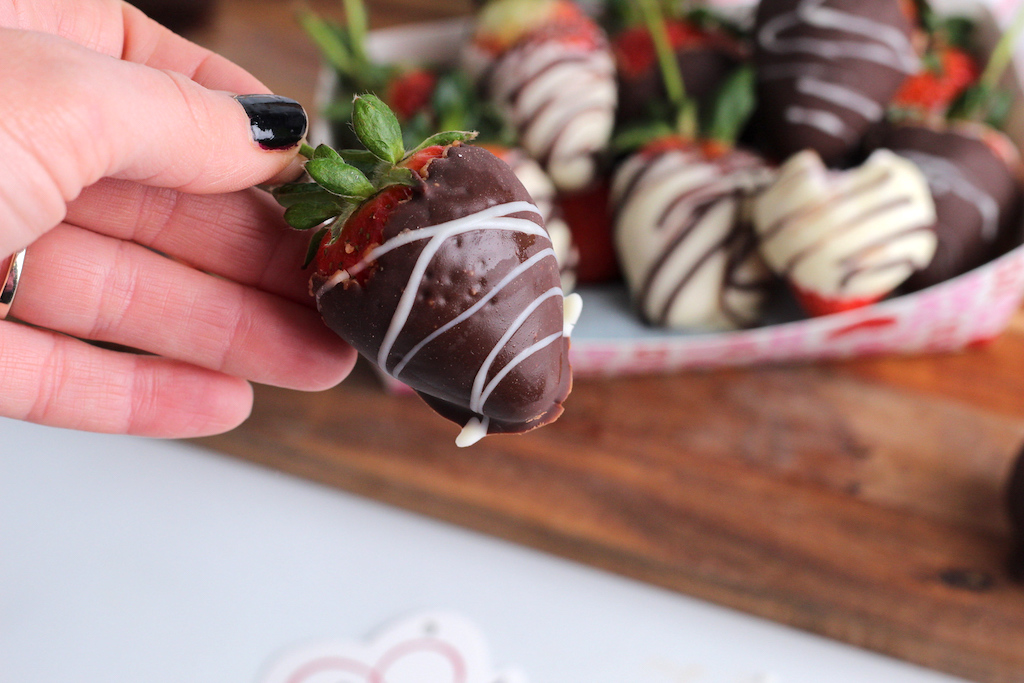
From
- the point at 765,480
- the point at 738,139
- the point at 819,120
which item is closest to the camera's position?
the point at 765,480

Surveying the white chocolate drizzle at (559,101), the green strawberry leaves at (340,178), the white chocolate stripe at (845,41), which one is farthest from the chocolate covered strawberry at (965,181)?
the green strawberry leaves at (340,178)

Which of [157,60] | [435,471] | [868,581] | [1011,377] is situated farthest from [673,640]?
[157,60]

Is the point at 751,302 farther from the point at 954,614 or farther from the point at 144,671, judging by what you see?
the point at 144,671

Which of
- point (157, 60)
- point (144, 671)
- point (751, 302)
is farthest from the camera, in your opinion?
point (751, 302)

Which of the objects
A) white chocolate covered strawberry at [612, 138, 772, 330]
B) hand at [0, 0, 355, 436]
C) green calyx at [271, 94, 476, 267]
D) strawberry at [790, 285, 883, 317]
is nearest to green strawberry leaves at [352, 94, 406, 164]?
green calyx at [271, 94, 476, 267]

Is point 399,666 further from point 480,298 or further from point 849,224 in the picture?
point 849,224

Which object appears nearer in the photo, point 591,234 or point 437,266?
point 437,266

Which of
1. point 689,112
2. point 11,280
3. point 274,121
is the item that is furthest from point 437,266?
point 689,112
